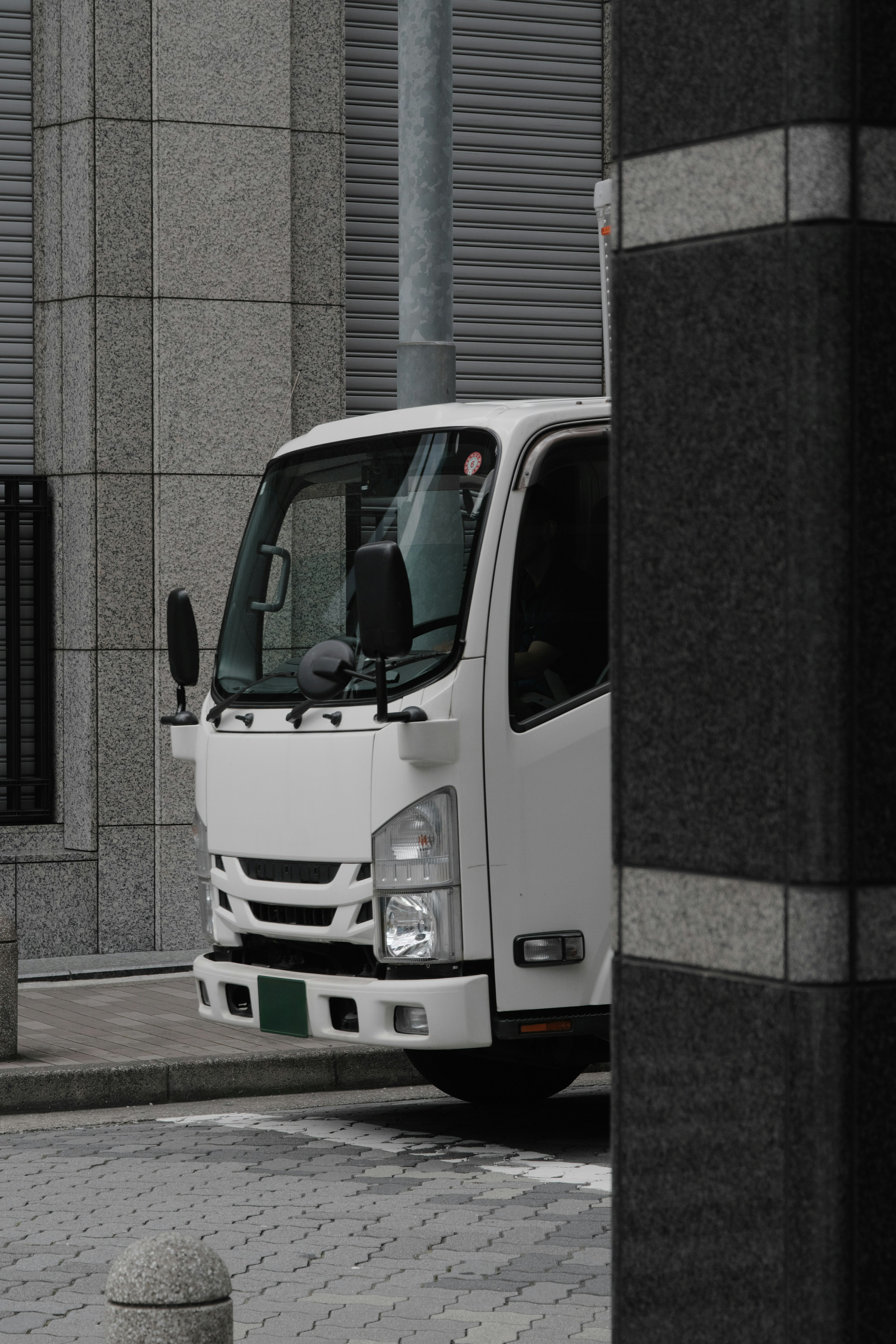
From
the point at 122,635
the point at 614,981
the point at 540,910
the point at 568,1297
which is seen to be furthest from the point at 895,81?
the point at 122,635

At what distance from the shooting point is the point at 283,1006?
7527 mm

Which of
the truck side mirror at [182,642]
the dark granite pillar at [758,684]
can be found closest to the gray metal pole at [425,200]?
the truck side mirror at [182,642]

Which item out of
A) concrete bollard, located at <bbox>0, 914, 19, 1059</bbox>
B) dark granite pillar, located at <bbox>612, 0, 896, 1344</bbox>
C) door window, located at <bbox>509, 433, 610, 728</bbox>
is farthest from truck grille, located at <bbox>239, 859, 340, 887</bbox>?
dark granite pillar, located at <bbox>612, 0, 896, 1344</bbox>

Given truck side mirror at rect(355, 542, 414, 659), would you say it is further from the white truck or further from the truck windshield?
the truck windshield

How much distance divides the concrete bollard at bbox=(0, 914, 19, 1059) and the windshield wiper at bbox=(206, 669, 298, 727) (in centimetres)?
152

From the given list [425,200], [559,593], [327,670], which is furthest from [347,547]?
[425,200]

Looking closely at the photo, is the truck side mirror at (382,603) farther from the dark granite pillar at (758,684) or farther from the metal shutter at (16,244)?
the metal shutter at (16,244)

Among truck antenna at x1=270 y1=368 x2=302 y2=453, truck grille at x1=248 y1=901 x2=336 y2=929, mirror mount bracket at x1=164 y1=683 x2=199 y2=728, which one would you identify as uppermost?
truck antenna at x1=270 y1=368 x2=302 y2=453

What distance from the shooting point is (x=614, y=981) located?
332 cm

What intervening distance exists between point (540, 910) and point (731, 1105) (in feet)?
13.7

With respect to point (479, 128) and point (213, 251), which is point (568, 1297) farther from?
point (479, 128)

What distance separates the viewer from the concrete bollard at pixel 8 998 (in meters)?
8.81

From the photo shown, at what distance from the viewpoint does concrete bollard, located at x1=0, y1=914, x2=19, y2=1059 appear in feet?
28.9

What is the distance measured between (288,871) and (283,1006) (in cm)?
46
